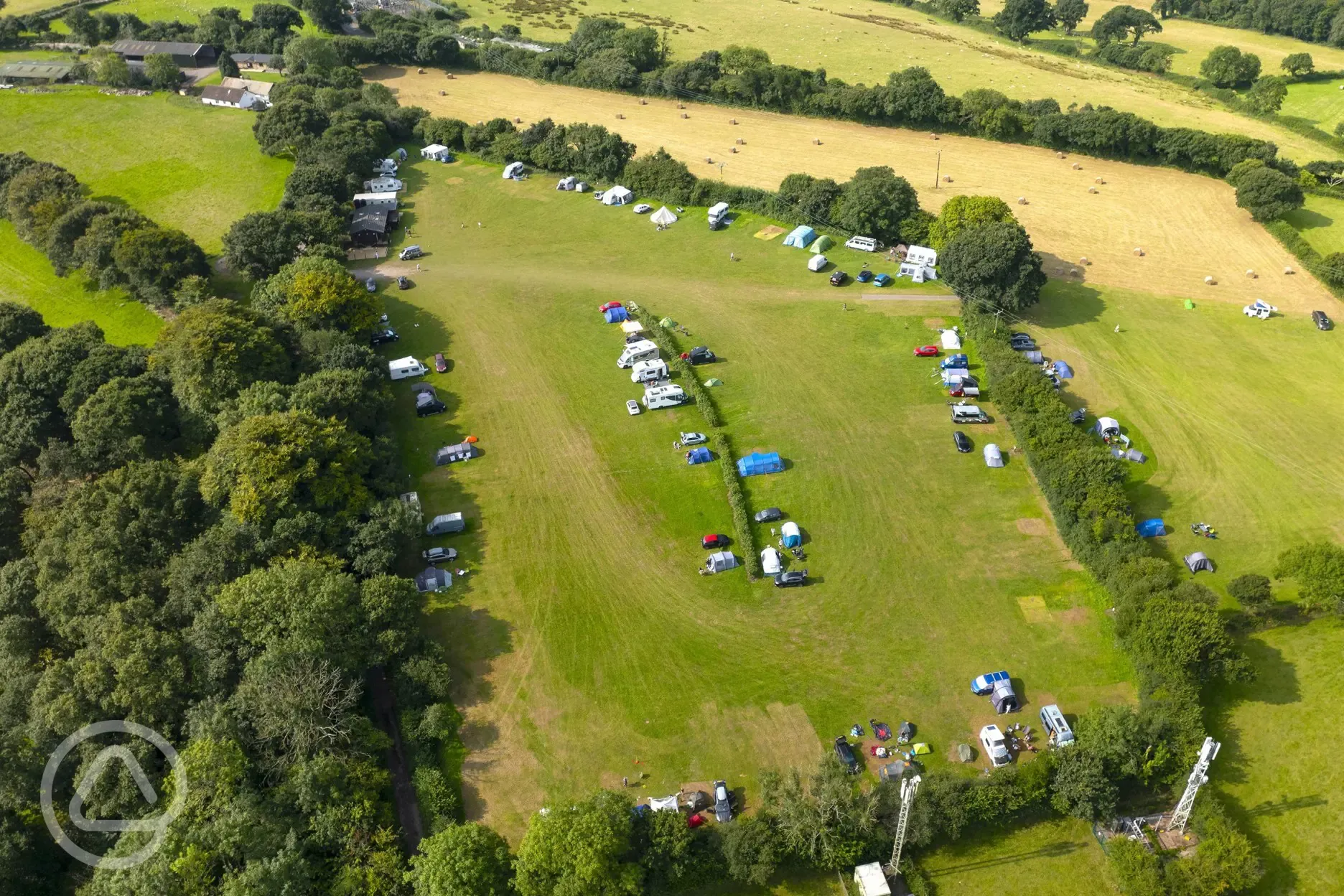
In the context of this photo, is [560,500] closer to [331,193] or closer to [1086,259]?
[331,193]

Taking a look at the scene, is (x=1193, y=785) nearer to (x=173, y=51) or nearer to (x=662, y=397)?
(x=662, y=397)

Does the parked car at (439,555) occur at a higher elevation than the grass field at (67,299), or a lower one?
lower

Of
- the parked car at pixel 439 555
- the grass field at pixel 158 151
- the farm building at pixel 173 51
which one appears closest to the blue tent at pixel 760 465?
the parked car at pixel 439 555

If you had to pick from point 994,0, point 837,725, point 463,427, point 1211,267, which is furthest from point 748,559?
point 994,0

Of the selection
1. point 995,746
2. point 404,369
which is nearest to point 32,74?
point 404,369

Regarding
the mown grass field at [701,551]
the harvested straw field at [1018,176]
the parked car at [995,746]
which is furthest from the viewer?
the harvested straw field at [1018,176]

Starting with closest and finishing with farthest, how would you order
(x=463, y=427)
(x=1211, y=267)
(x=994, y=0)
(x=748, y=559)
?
(x=748, y=559), (x=463, y=427), (x=1211, y=267), (x=994, y=0)

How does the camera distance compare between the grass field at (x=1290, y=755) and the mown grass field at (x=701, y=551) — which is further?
the mown grass field at (x=701, y=551)

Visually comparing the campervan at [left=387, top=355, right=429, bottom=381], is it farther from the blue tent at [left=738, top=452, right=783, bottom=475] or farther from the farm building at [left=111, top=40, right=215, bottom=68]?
the farm building at [left=111, top=40, right=215, bottom=68]

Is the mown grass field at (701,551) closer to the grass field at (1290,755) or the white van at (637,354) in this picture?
the white van at (637,354)
